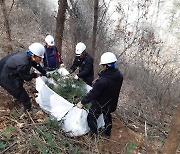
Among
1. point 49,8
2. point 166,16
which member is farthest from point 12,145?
point 166,16

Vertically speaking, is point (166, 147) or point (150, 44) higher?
point (166, 147)

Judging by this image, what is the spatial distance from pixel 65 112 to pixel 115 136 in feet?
→ 3.61

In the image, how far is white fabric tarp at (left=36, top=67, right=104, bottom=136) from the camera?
13.9 feet

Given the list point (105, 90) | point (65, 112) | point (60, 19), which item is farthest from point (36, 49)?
point (60, 19)

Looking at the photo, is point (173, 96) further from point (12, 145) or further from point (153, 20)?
point (153, 20)

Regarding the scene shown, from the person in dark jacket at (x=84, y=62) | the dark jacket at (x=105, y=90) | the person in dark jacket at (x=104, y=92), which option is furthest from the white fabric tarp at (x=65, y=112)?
the person in dark jacket at (x=84, y=62)

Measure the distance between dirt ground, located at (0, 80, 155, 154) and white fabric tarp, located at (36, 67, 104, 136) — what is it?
15cm

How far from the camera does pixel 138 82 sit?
38.7ft

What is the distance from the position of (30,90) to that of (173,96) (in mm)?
5061

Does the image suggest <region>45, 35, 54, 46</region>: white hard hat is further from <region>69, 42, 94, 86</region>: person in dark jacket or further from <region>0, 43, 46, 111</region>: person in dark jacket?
<region>0, 43, 46, 111</region>: person in dark jacket

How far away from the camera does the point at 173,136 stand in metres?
3.24

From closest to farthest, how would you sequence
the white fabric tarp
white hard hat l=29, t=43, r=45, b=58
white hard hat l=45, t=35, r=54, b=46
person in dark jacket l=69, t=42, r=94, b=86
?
1. white hard hat l=29, t=43, r=45, b=58
2. the white fabric tarp
3. person in dark jacket l=69, t=42, r=94, b=86
4. white hard hat l=45, t=35, r=54, b=46

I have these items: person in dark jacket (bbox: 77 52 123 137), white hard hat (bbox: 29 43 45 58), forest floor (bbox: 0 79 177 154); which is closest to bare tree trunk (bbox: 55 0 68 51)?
forest floor (bbox: 0 79 177 154)

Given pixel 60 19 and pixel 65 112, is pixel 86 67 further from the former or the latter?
pixel 60 19
